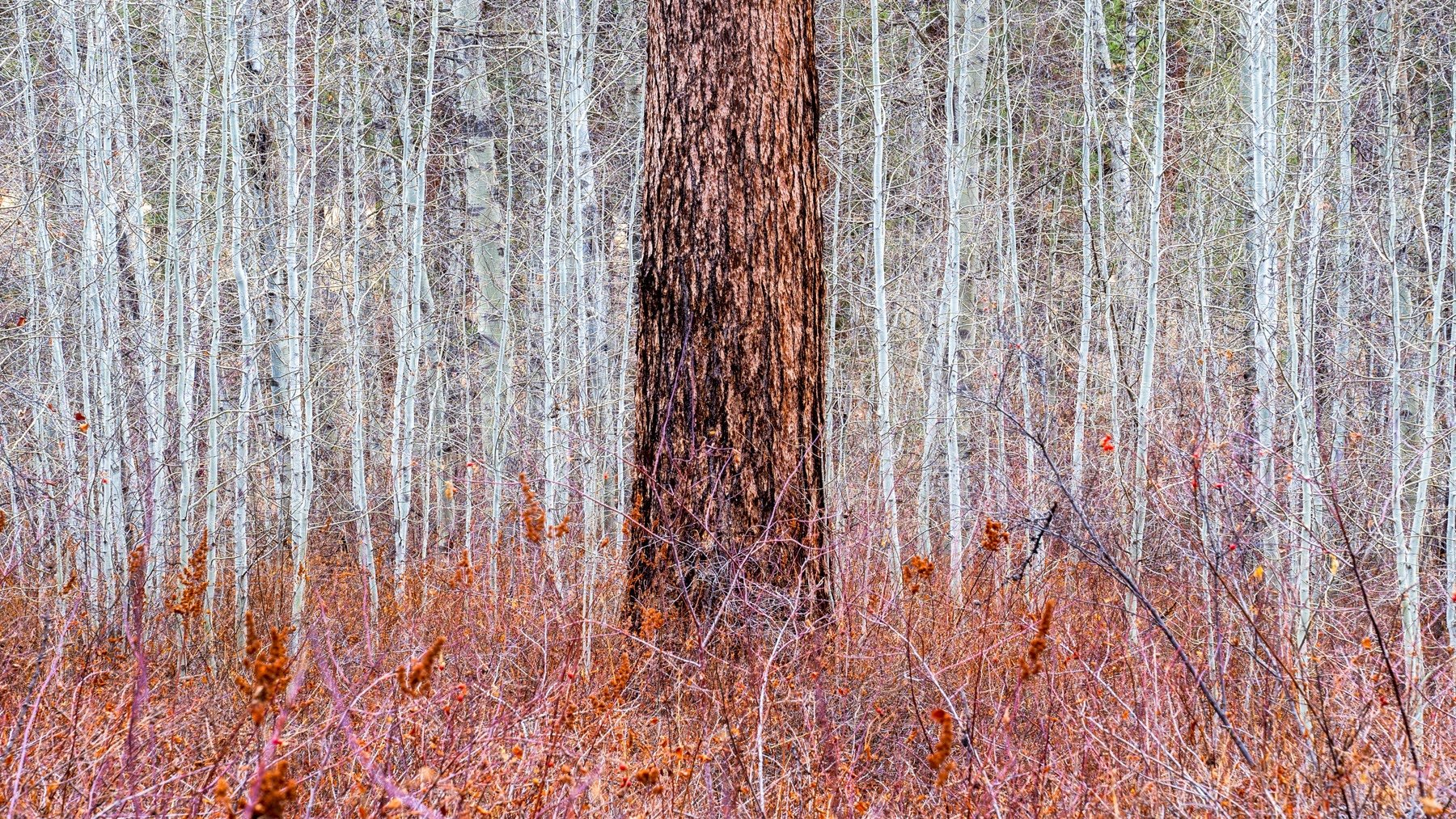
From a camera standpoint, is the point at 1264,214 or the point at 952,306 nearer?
the point at 1264,214

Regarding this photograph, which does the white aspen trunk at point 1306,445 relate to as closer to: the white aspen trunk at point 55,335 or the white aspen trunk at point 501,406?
the white aspen trunk at point 501,406

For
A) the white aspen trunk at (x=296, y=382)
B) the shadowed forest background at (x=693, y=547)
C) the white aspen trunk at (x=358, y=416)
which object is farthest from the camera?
the white aspen trunk at (x=358, y=416)

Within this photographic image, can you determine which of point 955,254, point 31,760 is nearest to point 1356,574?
point 31,760

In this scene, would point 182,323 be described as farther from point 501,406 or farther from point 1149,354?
point 1149,354

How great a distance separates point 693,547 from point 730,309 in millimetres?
870

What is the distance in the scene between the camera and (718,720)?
2781 mm

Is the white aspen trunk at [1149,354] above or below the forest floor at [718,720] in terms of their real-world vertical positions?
above

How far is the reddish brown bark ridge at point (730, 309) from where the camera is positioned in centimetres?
341

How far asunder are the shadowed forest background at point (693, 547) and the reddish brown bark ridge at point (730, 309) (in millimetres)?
65

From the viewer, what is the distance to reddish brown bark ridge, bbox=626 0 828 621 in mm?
3414

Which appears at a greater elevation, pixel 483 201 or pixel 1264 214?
pixel 483 201

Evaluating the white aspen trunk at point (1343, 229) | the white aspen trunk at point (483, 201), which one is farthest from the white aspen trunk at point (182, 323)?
the white aspen trunk at point (1343, 229)

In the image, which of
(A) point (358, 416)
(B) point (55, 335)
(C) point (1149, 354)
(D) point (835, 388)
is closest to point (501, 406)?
(A) point (358, 416)

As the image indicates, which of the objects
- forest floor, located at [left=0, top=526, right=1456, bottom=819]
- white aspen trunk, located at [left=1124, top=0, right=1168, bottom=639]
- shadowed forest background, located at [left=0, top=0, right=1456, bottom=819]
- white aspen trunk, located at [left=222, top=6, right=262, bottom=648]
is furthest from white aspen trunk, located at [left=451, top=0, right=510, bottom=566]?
white aspen trunk, located at [left=1124, top=0, right=1168, bottom=639]
